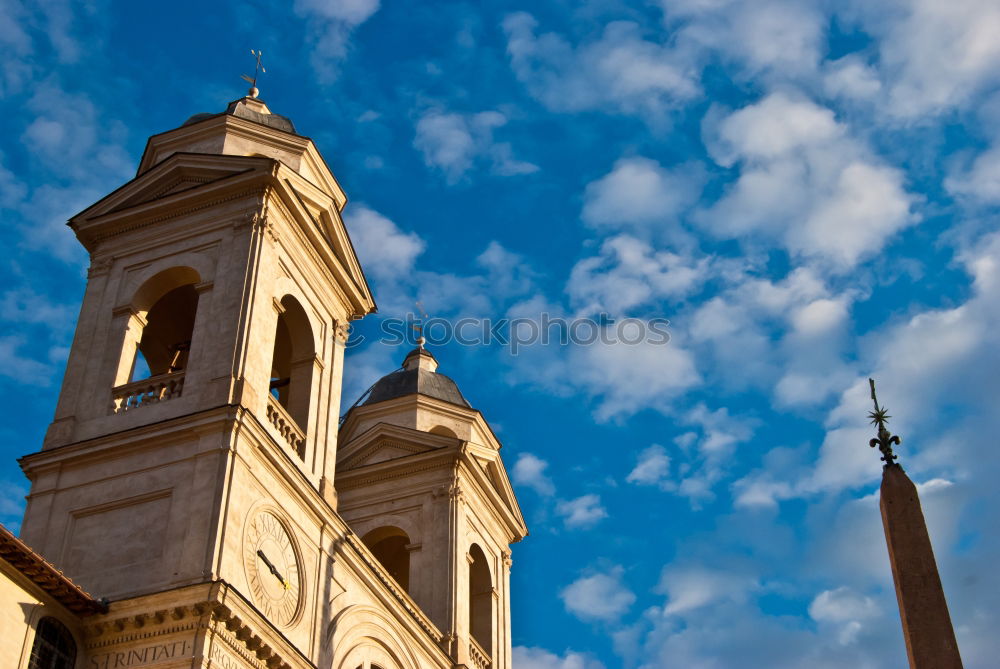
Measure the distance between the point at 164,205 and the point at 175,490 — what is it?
7.04 meters

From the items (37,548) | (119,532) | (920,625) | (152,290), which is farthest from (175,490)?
(920,625)

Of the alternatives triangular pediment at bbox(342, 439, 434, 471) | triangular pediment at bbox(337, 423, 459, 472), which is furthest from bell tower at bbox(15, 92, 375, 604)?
triangular pediment at bbox(342, 439, 434, 471)

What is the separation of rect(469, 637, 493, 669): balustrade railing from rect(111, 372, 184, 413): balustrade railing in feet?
34.4

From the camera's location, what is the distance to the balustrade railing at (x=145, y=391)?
2339cm

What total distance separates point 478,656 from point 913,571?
15645mm

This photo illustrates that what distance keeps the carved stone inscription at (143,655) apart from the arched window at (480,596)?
13757 millimetres

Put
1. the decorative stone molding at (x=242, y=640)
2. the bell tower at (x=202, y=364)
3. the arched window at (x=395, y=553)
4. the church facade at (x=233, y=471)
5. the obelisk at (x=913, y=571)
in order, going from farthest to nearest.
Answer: the arched window at (x=395, y=553), the bell tower at (x=202, y=364), the church facade at (x=233, y=471), the decorative stone molding at (x=242, y=640), the obelisk at (x=913, y=571)

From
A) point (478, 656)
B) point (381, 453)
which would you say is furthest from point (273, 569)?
point (381, 453)

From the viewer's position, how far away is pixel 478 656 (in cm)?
3069

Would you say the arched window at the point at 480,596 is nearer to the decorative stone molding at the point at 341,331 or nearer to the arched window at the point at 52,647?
the decorative stone molding at the point at 341,331

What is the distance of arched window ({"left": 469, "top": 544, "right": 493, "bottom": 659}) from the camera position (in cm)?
3238

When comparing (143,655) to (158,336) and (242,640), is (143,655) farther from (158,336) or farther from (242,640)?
(158,336)

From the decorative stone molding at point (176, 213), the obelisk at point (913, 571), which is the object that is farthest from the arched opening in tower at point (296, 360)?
the obelisk at point (913, 571)

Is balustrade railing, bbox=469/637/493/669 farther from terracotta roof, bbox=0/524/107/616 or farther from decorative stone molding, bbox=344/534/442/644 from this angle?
terracotta roof, bbox=0/524/107/616
